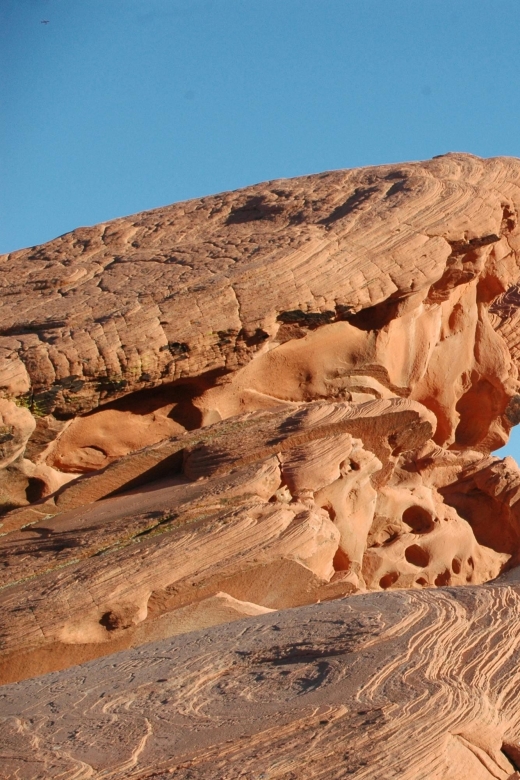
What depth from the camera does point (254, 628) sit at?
263 inches

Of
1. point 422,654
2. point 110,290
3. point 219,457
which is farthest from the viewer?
point 110,290

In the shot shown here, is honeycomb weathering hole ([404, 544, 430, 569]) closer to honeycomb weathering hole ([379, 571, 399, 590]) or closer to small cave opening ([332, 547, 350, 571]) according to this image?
honeycomb weathering hole ([379, 571, 399, 590])

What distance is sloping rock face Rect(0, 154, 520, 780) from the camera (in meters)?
6.73

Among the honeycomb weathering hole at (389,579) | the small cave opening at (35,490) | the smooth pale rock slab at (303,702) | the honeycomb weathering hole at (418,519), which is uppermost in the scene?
the small cave opening at (35,490)

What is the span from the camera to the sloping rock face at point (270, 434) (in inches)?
265

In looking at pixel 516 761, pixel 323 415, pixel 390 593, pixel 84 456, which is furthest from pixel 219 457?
pixel 516 761

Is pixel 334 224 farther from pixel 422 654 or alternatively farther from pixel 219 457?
pixel 422 654

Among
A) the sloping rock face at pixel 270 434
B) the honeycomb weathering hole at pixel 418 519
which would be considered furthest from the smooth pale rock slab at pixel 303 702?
the honeycomb weathering hole at pixel 418 519

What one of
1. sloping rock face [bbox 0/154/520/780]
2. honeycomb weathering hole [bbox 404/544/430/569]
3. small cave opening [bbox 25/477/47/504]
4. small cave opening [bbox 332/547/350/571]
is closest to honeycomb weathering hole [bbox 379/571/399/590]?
sloping rock face [bbox 0/154/520/780]

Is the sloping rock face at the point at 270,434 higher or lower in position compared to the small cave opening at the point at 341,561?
higher

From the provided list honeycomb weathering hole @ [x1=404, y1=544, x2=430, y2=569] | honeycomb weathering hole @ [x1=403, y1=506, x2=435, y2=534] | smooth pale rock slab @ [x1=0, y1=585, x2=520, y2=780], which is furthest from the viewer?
honeycomb weathering hole @ [x1=403, y1=506, x2=435, y2=534]

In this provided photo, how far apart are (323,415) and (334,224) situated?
2273mm

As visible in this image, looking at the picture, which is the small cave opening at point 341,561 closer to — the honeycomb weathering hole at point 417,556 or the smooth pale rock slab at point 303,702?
the honeycomb weathering hole at point 417,556

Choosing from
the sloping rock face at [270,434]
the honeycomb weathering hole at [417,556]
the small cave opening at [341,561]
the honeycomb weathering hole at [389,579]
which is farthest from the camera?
the honeycomb weathering hole at [417,556]
